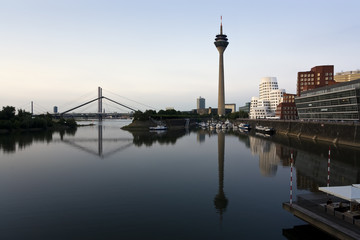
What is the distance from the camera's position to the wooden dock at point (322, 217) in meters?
13.6

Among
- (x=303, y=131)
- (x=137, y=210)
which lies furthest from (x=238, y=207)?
(x=303, y=131)

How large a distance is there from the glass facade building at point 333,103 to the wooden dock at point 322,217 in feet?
215

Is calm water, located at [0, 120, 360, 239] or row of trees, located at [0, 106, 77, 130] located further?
row of trees, located at [0, 106, 77, 130]

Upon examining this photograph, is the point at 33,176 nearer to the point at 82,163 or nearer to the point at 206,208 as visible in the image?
the point at 82,163

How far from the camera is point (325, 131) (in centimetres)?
7319

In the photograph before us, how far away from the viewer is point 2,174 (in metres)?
35.6

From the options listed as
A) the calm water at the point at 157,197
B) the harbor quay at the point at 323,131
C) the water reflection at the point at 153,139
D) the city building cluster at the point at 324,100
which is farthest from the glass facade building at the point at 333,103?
the water reflection at the point at 153,139

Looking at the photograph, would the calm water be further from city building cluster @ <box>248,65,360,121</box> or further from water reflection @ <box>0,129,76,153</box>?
city building cluster @ <box>248,65,360,121</box>

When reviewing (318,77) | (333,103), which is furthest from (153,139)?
(318,77)

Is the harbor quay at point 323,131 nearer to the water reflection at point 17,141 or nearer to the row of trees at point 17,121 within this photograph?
the water reflection at point 17,141

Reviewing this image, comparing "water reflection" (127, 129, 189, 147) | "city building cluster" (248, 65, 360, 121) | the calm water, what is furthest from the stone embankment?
"water reflection" (127, 129, 189, 147)

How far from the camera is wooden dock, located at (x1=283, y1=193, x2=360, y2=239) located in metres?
13.6

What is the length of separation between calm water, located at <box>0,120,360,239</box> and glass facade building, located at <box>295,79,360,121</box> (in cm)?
3312

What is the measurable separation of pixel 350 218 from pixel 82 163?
40125mm
